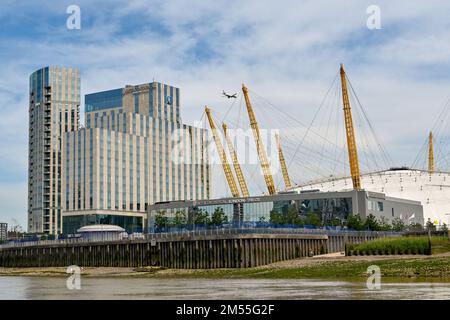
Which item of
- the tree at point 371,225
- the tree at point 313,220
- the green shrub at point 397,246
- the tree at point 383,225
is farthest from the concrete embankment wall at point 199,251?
the tree at point 383,225

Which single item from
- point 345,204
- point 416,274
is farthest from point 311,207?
point 416,274

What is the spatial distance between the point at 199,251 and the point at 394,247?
2911cm

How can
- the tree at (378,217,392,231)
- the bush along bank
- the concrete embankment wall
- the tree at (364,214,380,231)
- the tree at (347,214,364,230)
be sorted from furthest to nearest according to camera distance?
the tree at (378,217,392,231), the tree at (364,214,380,231), the tree at (347,214,364,230), the concrete embankment wall, the bush along bank

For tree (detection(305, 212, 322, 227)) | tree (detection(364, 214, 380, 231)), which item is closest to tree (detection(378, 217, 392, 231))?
tree (detection(364, 214, 380, 231))

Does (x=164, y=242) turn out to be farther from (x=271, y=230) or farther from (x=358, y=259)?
(x=358, y=259)

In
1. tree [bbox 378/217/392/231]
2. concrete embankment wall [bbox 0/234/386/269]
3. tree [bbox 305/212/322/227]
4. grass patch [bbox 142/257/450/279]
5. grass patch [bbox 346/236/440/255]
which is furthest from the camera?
tree [bbox 378/217/392/231]

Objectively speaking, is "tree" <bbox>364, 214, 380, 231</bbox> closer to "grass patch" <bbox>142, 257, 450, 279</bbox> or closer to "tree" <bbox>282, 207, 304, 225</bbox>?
"tree" <bbox>282, 207, 304, 225</bbox>

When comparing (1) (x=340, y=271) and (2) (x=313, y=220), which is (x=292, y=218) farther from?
(1) (x=340, y=271)

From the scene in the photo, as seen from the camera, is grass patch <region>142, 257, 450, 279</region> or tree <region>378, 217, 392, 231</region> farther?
tree <region>378, 217, 392, 231</region>

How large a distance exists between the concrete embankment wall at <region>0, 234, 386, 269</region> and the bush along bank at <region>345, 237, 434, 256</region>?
10.2 m

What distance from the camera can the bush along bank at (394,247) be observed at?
10775 cm

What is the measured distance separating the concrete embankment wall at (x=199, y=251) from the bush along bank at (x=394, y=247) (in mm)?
10205

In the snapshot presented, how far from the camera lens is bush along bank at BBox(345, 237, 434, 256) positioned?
10775cm

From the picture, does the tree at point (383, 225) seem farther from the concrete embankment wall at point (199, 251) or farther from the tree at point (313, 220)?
the concrete embankment wall at point (199, 251)
